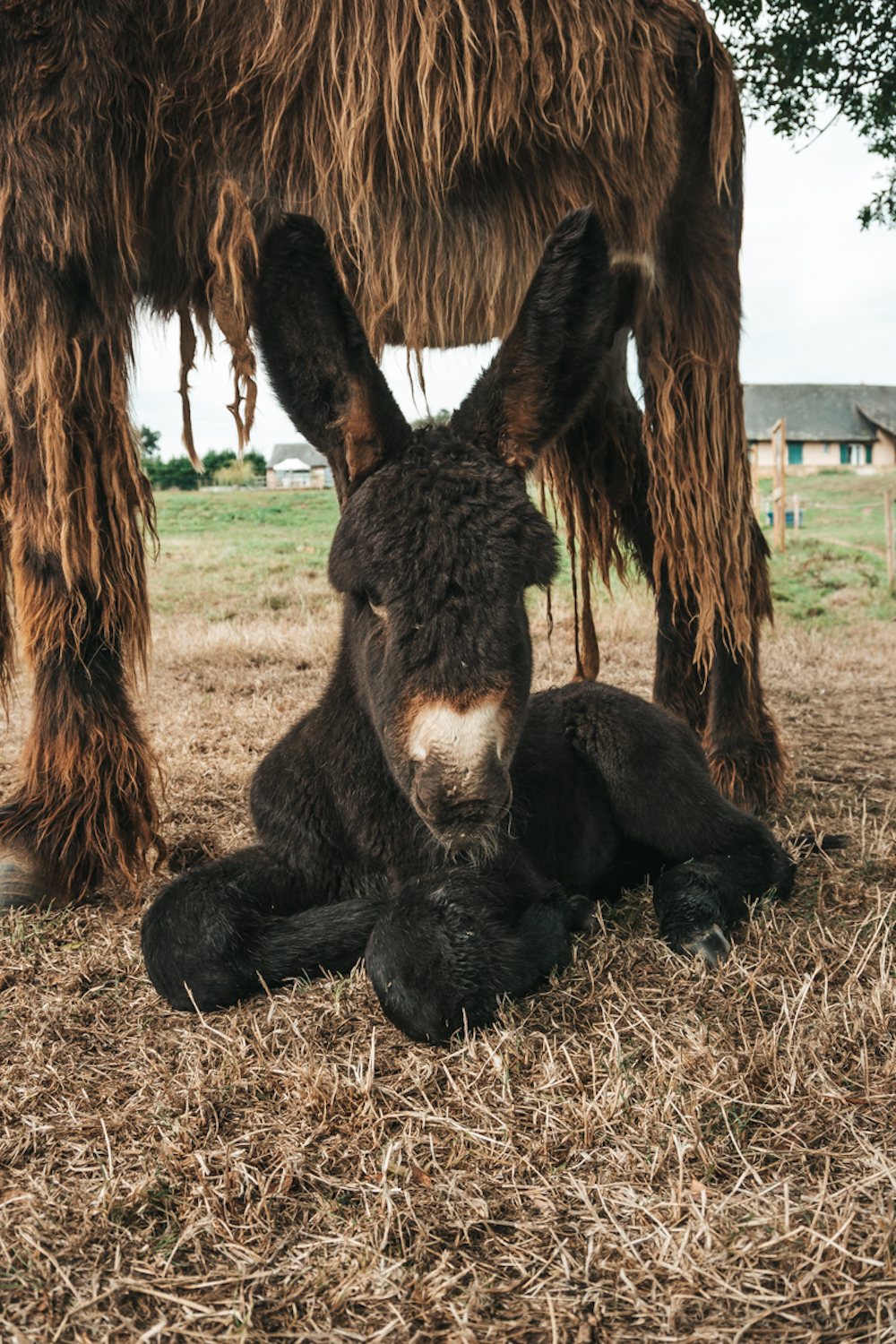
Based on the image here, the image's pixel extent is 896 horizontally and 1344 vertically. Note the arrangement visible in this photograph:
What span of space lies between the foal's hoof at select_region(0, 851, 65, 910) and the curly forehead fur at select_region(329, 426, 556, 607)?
1.33m

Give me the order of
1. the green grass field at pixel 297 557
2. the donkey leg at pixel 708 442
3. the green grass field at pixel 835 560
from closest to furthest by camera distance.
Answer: the donkey leg at pixel 708 442 < the green grass field at pixel 297 557 < the green grass field at pixel 835 560

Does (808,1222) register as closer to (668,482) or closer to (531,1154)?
(531,1154)

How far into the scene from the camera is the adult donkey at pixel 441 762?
6.06ft

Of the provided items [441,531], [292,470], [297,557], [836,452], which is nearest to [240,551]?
[297,557]

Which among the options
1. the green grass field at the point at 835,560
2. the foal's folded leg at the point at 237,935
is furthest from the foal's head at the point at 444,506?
the green grass field at the point at 835,560

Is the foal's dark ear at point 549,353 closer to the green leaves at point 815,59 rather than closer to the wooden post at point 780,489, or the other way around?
the green leaves at point 815,59

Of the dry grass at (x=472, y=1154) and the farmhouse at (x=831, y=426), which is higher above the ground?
the farmhouse at (x=831, y=426)

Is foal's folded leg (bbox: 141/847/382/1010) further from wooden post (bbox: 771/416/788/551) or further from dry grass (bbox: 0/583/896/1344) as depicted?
wooden post (bbox: 771/416/788/551)

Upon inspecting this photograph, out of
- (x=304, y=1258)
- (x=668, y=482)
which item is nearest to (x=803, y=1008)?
(x=304, y=1258)

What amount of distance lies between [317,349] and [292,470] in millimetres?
29768

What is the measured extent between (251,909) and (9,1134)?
2.11ft

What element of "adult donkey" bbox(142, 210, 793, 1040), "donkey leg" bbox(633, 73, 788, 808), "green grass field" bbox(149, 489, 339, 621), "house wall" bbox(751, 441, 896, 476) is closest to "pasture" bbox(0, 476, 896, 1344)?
"adult donkey" bbox(142, 210, 793, 1040)

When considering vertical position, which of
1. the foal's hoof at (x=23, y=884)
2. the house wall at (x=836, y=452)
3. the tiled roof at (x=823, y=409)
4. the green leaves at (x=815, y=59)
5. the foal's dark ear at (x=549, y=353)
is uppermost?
the tiled roof at (x=823, y=409)

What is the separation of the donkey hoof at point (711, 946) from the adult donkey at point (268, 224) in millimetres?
1363
